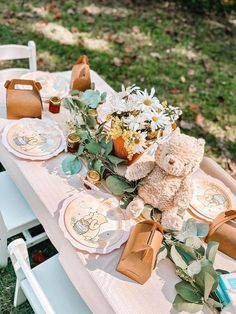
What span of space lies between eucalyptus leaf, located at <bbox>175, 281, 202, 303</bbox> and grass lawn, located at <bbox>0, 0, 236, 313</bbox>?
2.11 m

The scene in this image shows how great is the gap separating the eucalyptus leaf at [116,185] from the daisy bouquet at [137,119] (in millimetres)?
138

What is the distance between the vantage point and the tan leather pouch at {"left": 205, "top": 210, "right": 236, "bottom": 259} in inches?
76.4

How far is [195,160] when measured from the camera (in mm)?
1881

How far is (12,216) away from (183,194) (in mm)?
1014

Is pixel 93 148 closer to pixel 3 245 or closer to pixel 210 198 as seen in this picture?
pixel 210 198

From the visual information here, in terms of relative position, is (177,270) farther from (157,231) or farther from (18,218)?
(18,218)

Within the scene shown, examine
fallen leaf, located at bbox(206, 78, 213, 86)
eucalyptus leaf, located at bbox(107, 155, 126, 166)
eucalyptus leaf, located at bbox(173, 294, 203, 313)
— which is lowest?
fallen leaf, located at bbox(206, 78, 213, 86)

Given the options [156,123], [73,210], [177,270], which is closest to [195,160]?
[156,123]

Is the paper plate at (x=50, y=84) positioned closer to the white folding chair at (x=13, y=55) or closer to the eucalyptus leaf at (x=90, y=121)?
the white folding chair at (x=13, y=55)

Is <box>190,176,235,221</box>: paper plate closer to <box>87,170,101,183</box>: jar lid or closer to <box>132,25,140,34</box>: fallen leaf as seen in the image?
<box>87,170,101,183</box>: jar lid

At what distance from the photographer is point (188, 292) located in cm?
173

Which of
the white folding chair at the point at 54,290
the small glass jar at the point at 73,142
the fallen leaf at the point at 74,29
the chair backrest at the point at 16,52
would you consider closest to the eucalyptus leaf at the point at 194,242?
the white folding chair at the point at 54,290

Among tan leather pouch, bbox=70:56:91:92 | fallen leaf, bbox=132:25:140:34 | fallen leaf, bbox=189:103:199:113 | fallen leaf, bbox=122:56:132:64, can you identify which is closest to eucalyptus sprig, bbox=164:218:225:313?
tan leather pouch, bbox=70:56:91:92

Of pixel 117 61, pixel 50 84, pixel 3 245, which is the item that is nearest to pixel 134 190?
pixel 3 245
